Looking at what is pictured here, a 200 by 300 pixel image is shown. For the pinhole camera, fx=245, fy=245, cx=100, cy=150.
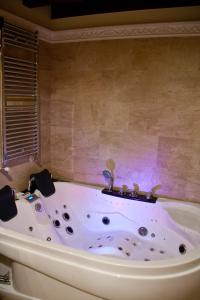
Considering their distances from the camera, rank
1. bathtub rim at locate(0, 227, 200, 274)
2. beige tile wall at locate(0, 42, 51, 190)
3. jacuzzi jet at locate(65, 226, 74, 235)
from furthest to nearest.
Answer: jacuzzi jet at locate(65, 226, 74, 235) → beige tile wall at locate(0, 42, 51, 190) → bathtub rim at locate(0, 227, 200, 274)

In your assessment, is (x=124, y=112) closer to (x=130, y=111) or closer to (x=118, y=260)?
(x=130, y=111)

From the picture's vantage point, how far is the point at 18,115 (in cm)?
216

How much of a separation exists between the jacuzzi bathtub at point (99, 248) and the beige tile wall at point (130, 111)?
0.27 m

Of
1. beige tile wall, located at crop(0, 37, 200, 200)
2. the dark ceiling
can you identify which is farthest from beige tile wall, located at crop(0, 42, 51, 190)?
the dark ceiling

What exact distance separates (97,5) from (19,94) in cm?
105

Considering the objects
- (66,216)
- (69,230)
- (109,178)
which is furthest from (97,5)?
(69,230)

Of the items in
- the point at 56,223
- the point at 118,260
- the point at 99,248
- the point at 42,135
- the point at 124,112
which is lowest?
the point at 99,248

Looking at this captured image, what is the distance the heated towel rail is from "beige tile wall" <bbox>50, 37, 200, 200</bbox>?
33cm

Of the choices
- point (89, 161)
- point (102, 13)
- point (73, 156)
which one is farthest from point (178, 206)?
point (102, 13)

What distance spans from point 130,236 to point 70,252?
0.97m

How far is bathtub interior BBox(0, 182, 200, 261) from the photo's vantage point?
6.60ft

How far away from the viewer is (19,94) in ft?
7.11

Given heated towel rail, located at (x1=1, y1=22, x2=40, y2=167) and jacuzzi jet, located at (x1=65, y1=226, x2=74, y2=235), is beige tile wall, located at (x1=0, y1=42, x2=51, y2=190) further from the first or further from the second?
jacuzzi jet, located at (x1=65, y1=226, x2=74, y2=235)

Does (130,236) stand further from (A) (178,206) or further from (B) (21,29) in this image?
(B) (21,29)
